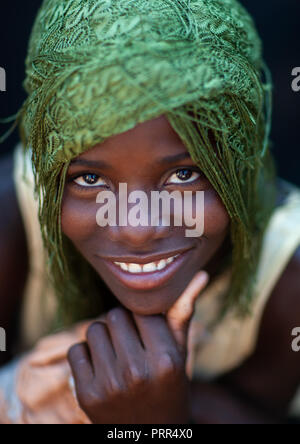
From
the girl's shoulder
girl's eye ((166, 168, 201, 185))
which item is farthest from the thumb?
the girl's shoulder

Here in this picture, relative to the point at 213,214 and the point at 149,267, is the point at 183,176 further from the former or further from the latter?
the point at 149,267

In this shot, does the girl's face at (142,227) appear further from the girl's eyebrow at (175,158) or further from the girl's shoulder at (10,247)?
the girl's shoulder at (10,247)

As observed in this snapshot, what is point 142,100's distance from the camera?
0.82m

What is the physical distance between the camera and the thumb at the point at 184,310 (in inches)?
42.2

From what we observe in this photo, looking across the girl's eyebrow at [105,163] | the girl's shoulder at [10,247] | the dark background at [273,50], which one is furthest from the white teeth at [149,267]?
the dark background at [273,50]

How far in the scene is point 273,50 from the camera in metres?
2.09

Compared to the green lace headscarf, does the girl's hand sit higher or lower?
lower

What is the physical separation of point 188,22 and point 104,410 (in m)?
0.82

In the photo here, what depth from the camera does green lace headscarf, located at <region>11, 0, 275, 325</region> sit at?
83 centimetres

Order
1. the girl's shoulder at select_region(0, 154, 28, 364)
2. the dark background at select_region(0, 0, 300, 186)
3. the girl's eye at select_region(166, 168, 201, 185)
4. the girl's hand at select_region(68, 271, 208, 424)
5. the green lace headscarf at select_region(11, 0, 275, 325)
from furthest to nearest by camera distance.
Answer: the dark background at select_region(0, 0, 300, 186)
the girl's shoulder at select_region(0, 154, 28, 364)
the girl's hand at select_region(68, 271, 208, 424)
the girl's eye at select_region(166, 168, 201, 185)
the green lace headscarf at select_region(11, 0, 275, 325)

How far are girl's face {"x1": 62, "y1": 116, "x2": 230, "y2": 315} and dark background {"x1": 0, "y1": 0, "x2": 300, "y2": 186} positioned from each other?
51.9 inches

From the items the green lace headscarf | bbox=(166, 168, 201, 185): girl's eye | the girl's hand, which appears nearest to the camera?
the green lace headscarf

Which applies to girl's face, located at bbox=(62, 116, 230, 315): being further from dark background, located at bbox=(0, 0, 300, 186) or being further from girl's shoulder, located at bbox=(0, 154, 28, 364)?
dark background, located at bbox=(0, 0, 300, 186)

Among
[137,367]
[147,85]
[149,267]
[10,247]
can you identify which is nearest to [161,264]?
[149,267]
